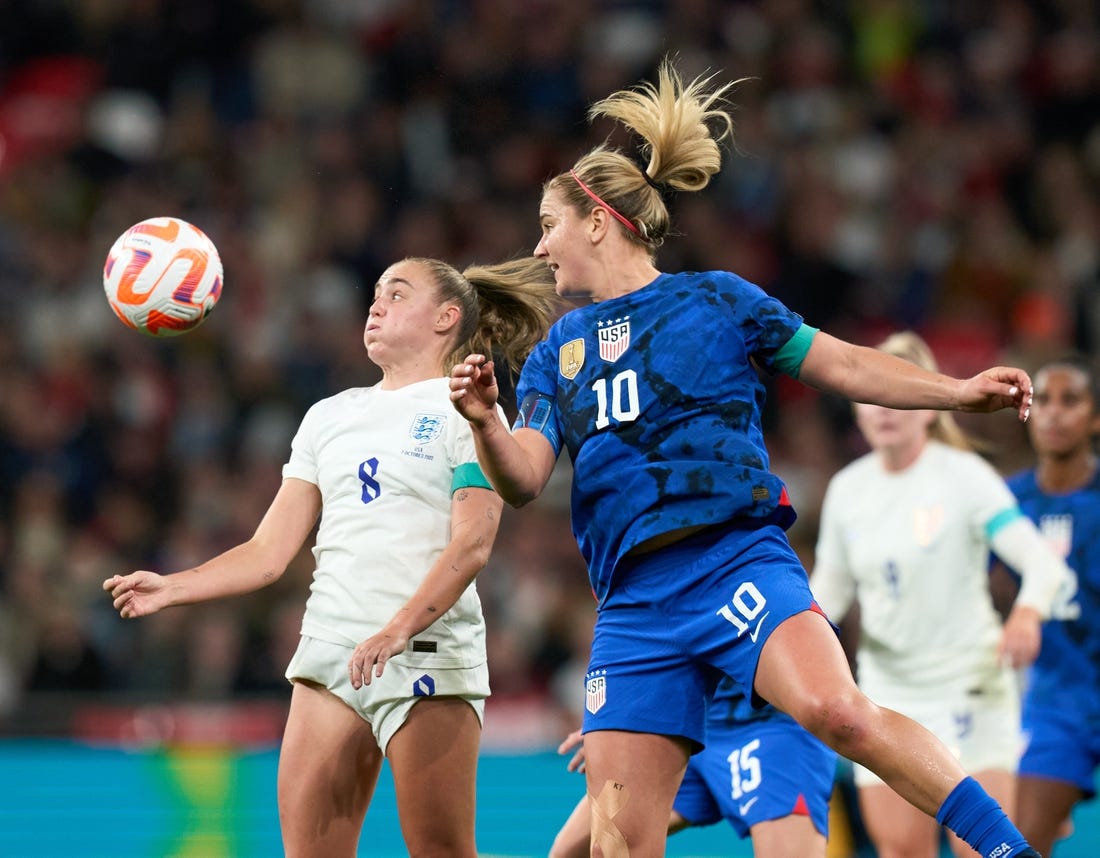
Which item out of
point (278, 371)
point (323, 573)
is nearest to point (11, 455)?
point (278, 371)

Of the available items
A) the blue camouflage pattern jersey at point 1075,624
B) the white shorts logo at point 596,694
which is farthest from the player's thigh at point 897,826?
the white shorts logo at point 596,694

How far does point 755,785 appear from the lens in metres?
5.24

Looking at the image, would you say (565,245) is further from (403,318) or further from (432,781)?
(432,781)

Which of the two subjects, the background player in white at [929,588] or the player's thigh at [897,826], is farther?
the background player in white at [929,588]

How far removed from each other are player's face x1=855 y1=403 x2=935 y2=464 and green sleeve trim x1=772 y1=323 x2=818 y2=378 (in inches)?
78.0

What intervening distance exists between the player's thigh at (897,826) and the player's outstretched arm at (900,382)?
2259mm

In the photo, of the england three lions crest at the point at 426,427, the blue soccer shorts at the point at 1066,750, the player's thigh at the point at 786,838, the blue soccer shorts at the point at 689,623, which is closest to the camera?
the blue soccer shorts at the point at 689,623

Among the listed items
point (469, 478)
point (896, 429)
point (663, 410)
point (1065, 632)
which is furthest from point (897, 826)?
point (663, 410)

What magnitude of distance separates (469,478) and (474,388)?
762mm

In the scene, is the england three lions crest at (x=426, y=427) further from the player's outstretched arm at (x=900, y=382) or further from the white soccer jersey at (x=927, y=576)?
the white soccer jersey at (x=927, y=576)

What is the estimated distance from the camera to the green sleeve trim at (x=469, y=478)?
459cm

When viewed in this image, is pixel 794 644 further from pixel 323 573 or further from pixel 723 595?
pixel 323 573

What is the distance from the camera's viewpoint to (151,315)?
16.6 ft

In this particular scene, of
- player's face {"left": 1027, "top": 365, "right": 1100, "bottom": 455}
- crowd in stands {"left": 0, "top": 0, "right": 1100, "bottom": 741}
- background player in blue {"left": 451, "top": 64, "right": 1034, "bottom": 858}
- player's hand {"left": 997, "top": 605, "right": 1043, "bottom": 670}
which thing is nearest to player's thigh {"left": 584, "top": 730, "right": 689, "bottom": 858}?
background player in blue {"left": 451, "top": 64, "right": 1034, "bottom": 858}
